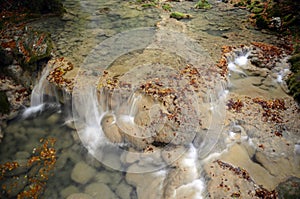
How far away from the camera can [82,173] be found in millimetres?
7086

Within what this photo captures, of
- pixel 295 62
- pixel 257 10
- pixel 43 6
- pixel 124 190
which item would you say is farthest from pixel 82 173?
pixel 257 10

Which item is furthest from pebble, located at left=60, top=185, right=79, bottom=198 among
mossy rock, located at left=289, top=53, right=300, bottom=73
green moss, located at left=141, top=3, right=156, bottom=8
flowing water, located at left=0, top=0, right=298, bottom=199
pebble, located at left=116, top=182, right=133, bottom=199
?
green moss, located at left=141, top=3, right=156, bottom=8

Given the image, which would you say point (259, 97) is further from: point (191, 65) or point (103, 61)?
point (103, 61)

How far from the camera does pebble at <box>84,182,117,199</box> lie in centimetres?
654

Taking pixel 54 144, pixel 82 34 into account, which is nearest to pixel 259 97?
pixel 54 144

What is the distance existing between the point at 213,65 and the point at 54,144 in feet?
22.5

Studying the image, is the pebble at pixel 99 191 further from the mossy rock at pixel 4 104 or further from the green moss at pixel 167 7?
the green moss at pixel 167 7

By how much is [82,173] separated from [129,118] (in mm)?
2286

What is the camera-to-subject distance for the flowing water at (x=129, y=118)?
6793 millimetres

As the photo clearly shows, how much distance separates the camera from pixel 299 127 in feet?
24.8

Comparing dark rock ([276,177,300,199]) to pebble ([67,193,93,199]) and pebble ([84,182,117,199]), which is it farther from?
pebble ([67,193,93,199])

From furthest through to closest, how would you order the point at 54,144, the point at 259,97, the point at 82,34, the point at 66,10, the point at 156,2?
the point at 156,2
the point at 66,10
the point at 82,34
the point at 259,97
the point at 54,144

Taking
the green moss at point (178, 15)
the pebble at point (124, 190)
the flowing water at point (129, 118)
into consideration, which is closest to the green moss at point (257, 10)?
the flowing water at point (129, 118)

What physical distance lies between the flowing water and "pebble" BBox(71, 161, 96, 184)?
0.10ft
